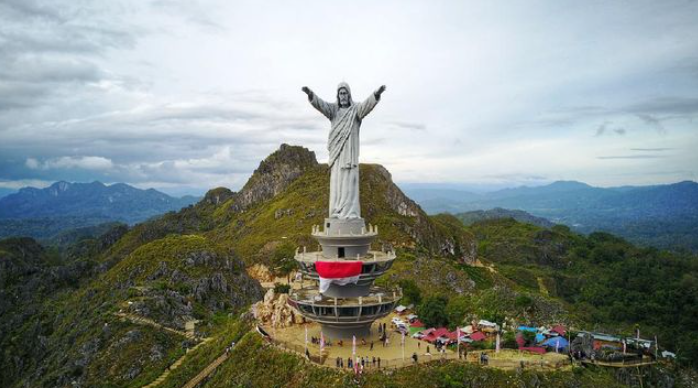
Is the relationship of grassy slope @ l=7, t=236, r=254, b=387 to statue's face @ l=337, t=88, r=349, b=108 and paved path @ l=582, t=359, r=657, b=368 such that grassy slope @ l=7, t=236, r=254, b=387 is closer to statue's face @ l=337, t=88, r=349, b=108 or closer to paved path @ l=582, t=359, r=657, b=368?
statue's face @ l=337, t=88, r=349, b=108

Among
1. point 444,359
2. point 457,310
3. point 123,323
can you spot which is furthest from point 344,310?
point 123,323

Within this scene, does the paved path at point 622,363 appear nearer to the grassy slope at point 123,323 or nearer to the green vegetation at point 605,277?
the green vegetation at point 605,277

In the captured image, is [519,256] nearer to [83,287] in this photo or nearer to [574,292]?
[574,292]

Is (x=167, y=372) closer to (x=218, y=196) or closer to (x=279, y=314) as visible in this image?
(x=279, y=314)

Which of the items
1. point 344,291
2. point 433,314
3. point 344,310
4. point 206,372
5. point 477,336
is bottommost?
point 206,372

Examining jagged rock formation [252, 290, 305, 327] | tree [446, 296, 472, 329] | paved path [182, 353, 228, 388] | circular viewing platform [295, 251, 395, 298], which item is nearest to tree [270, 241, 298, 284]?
tree [446, 296, 472, 329]

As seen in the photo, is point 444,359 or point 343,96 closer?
point 444,359

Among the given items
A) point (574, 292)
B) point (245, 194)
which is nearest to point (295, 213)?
point (245, 194)

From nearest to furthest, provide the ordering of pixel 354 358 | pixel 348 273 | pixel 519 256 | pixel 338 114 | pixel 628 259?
pixel 354 358, pixel 348 273, pixel 338 114, pixel 628 259, pixel 519 256
